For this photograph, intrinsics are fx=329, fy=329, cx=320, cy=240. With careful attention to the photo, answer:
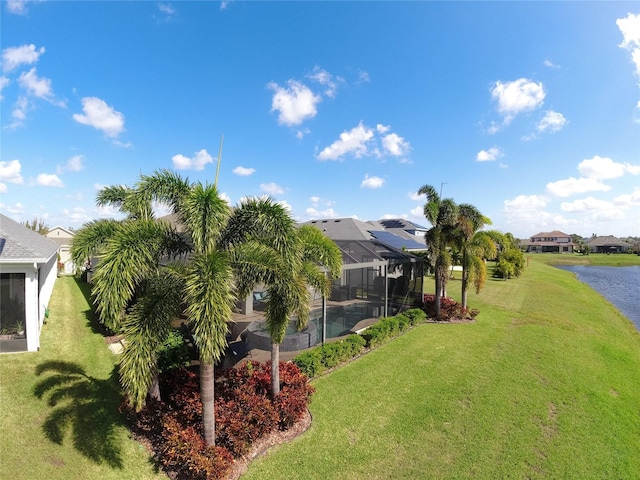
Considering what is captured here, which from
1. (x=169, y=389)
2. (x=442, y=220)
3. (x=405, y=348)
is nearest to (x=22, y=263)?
(x=169, y=389)

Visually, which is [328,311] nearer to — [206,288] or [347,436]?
[347,436]

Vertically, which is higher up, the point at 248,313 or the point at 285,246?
the point at 285,246

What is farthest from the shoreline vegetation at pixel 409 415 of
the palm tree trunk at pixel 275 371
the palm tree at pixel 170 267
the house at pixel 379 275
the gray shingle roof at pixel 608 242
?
the gray shingle roof at pixel 608 242

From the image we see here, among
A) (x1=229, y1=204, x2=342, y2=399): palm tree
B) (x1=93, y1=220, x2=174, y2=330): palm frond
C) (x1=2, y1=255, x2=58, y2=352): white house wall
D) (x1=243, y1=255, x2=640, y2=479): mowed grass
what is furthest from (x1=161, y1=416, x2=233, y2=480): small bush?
(x1=2, y1=255, x2=58, y2=352): white house wall

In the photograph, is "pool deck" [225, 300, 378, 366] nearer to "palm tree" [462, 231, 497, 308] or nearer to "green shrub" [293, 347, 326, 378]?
"green shrub" [293, 347, 326, 378]

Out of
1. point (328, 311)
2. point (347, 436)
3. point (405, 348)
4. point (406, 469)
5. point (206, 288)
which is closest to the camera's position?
point (206, 288)

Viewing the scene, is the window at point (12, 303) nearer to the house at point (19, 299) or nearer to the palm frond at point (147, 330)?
the house at point (19, 299)

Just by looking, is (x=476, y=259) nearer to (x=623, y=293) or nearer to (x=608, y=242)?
(x=623, y=293)

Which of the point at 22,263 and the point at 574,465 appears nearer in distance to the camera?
the point at 574,465
